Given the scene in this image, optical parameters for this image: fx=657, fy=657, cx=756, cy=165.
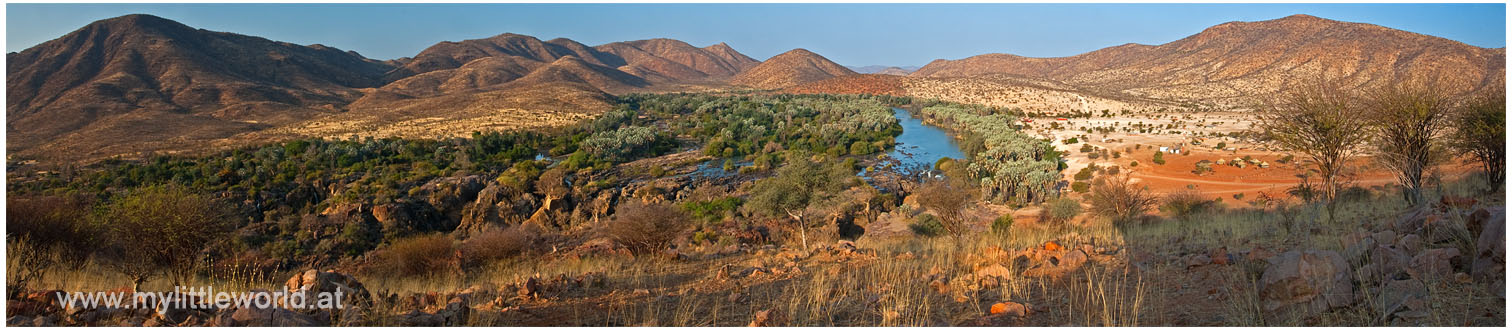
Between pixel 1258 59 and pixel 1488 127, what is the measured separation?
10014 centimetres

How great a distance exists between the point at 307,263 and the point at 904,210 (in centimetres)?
2118

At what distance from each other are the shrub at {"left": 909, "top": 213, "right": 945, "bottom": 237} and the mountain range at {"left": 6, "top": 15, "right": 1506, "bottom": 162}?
37.2ft

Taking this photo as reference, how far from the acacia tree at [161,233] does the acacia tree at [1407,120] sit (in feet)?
59.6

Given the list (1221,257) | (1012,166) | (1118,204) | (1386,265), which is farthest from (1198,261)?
(1012,166)

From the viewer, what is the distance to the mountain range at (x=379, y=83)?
4978cm

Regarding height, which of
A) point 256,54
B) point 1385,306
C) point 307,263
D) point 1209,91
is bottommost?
point 307,263

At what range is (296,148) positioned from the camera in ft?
124

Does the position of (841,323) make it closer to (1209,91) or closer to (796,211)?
(796,211)

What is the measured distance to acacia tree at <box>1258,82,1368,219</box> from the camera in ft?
34.6

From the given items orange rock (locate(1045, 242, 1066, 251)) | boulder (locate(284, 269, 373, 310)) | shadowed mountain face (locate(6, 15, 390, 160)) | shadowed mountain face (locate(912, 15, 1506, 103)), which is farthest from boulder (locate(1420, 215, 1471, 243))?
shadowed mountain face (locate(912, 15, 1506, 103))

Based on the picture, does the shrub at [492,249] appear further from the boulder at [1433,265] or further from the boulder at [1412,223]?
the boulder at [1412,223]

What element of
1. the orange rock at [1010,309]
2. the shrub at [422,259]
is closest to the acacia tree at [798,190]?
the shrub at [422,259]

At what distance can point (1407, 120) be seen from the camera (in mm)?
10258

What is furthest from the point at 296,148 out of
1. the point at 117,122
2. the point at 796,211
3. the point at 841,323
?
the point at 841,323
